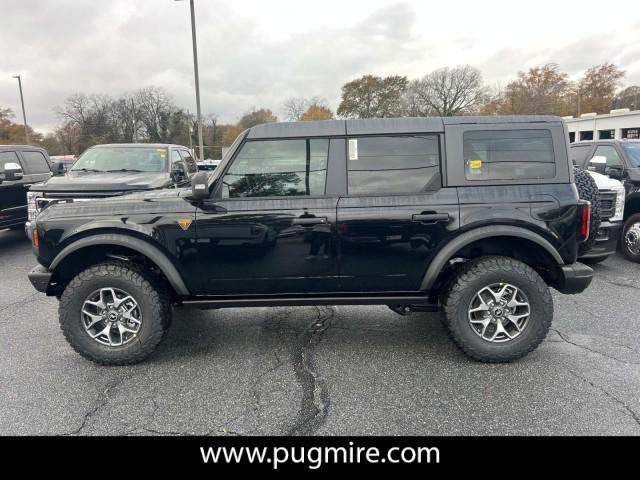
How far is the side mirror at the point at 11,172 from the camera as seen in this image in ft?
22.6

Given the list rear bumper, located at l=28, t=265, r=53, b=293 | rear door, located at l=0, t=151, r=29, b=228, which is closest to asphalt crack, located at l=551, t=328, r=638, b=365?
rear bumper, located at l=28, t=265, r=53, b=293

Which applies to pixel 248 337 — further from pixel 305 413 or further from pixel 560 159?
pixel 560 159

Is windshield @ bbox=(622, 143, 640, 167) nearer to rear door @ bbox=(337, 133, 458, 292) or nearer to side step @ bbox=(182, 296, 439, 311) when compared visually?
rear door @ bbox=(337, 133, 458, 292)

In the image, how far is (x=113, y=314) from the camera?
3332mm

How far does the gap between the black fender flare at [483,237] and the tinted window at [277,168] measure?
1137 millimetres

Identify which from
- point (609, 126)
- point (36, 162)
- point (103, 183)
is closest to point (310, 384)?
point (103, 183)

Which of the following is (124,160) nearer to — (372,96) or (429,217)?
(429,217)

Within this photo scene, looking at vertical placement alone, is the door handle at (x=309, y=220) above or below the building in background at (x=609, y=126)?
below

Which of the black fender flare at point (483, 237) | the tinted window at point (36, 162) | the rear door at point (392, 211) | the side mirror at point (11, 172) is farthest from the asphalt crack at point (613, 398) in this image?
the tinted window at point (36, 162)

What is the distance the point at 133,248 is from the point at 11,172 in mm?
5658

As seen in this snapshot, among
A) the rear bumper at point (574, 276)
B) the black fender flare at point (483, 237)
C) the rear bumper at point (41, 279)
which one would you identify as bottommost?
the rear bumper at point (574, 276)

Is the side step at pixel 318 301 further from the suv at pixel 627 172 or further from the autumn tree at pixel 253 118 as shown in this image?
the autumn tree at pixel 253 118

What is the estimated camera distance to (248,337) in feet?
13.0

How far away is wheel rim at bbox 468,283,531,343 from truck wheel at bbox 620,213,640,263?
458 cm
